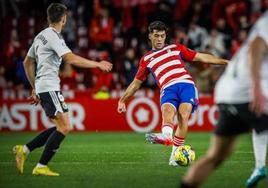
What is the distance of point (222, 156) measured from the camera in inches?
251

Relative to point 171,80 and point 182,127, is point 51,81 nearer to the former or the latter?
point 171,80

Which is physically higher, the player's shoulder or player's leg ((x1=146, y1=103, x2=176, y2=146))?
the player's shoulder

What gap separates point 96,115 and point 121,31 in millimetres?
4109

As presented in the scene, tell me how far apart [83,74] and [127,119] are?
313 centimetres

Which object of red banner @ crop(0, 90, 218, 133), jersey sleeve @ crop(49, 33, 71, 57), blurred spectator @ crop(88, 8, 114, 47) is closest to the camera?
jersey sleeve @ crop(49, 33, 71, 57)

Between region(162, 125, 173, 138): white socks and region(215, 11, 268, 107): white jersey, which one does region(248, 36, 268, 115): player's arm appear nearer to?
region(215, 11, 268, 107): white jersey

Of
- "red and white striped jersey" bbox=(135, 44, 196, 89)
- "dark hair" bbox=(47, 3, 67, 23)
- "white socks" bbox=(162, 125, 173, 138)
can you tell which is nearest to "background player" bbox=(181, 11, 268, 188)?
"dark hair" bbox=(47, 3, 67, 23)

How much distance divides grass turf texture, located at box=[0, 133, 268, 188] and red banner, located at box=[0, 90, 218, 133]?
231 cm

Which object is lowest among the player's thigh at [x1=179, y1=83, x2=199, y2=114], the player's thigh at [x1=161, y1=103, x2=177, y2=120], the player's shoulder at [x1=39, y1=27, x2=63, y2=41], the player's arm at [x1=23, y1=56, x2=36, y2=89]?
the player's thigh at [x1=161, y1=103, x2=177, y2=120]

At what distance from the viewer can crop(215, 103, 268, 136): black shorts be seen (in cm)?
631

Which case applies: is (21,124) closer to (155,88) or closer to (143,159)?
(155,88)

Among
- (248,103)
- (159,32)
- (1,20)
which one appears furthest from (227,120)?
(1,20)

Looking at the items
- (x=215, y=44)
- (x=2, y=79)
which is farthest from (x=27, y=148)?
(x=215, y=44)

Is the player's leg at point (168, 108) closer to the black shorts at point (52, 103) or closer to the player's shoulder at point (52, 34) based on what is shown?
the black shorts at point (52, 103)
